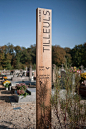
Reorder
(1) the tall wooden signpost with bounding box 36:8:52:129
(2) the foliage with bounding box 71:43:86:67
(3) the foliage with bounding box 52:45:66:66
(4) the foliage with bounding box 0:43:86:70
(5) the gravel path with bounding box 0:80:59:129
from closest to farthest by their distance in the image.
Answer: (1) the tall wooden signpost with bounding box 36:8:52:129, (5) the gravel path with bounding box 0:80:59:129, (4) the foliage with bounding box 0:43:86:70, (2) the foliage with bounding box 71:43:86:67, (3) the foliage with bounding box 52:45:66:66

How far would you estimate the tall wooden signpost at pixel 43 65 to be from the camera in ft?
8.69

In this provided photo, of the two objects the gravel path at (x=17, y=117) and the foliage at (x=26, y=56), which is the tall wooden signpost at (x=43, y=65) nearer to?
the gravel path at (x=17, y=117)

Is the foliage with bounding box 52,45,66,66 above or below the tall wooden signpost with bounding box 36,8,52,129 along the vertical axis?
above

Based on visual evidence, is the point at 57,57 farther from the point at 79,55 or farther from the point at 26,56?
the point at 26,56

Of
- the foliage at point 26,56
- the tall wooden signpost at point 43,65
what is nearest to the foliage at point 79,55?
the foliage at point 26,56

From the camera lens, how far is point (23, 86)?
7188 millimetres

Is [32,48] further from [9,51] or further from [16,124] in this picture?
[16,124]

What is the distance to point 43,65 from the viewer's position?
2709 mm

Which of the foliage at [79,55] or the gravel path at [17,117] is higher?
the foliage at [79,55]

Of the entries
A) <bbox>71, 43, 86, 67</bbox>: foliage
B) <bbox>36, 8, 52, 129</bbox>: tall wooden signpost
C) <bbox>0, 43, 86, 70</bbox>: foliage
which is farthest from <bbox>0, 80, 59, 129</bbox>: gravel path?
<bbox>71, 43, 86, 67</bbox>: foliage

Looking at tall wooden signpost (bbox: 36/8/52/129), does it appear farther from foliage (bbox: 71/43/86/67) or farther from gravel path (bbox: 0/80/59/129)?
foliage (bbox: 71/43/86/67)

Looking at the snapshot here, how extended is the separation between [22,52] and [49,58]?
33.9 metres

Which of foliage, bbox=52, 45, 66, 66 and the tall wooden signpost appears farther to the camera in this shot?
foliage, bbox=52, 45, 66, 66

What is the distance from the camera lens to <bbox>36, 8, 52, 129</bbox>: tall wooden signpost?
2648mm
